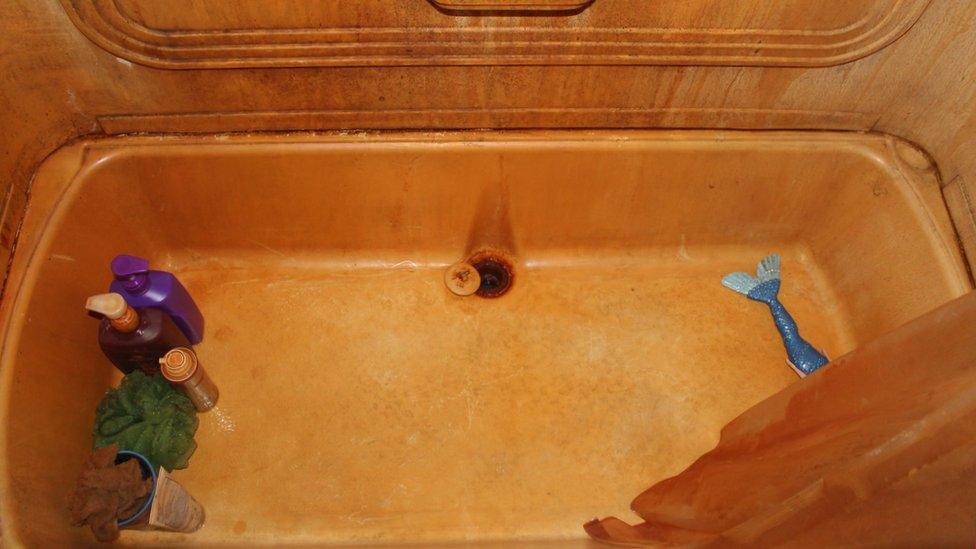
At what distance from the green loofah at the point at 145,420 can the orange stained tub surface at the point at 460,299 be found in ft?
0.16

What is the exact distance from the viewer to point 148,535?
41.0 inches

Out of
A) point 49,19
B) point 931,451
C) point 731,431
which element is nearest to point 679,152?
point 731,431

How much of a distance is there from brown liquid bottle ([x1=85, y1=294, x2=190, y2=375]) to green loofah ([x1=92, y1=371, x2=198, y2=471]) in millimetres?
Result: 28

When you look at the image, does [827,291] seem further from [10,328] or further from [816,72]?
[10,328]

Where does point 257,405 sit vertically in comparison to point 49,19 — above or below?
below

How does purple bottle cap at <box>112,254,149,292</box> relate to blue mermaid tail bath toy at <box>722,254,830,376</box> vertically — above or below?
above

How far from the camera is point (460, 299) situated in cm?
133

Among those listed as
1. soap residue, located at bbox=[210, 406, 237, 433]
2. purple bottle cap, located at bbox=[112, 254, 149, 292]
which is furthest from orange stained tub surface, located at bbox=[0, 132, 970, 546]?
purple bottle cap, located at bbox=[112, 254, 149, 292]

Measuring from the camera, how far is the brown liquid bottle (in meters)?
0.93

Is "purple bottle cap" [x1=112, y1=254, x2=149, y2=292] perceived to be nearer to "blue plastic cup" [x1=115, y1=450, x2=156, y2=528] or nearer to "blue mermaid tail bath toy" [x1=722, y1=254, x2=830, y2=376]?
"blue plastic cup" [x1=115, y1=450, x2=156, y2=528]

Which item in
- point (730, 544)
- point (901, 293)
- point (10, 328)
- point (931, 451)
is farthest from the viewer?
point (901, 293)

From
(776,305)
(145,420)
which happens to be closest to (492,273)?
(776,305)

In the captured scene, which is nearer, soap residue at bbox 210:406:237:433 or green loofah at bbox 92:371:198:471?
green loofah at bbox 92:371:198:471

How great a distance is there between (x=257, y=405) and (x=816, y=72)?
1.18m
